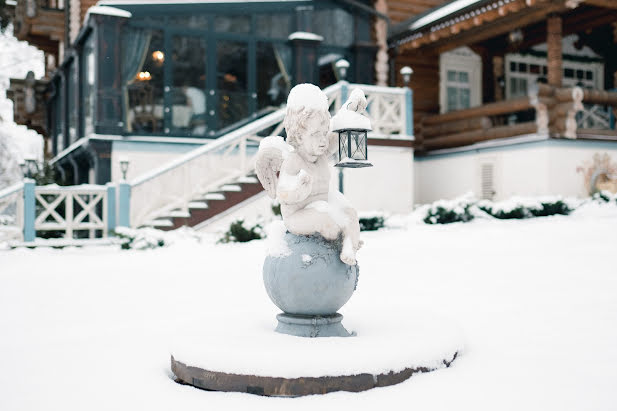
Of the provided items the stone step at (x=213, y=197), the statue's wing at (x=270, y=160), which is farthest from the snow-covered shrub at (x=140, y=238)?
the statue's wing at (x=270, y=160)

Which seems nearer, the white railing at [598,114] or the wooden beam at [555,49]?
the wooden beam at [555,49]

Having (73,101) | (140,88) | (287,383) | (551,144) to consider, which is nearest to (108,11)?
(140,88)

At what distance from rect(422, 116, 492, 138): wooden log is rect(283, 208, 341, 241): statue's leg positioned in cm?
1155

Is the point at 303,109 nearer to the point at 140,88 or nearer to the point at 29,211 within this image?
the point at 29,211

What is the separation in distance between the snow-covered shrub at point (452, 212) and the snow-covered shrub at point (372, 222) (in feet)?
3.17

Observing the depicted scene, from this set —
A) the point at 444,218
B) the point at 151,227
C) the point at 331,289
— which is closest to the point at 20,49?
the point at 151,227

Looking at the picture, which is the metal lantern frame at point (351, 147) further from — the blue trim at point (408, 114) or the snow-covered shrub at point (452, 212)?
the blue trim at point (408, 114)

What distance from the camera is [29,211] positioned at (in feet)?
36.0

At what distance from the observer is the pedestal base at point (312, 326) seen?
4.03m

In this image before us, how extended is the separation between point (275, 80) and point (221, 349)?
13679 millimetres

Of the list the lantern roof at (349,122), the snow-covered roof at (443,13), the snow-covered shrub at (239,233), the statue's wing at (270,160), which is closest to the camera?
the lantern roof at (349,122)

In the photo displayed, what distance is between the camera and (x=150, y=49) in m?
15.2

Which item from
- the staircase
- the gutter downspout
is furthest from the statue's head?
the gutter downspout

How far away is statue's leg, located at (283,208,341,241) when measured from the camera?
4035 mm
